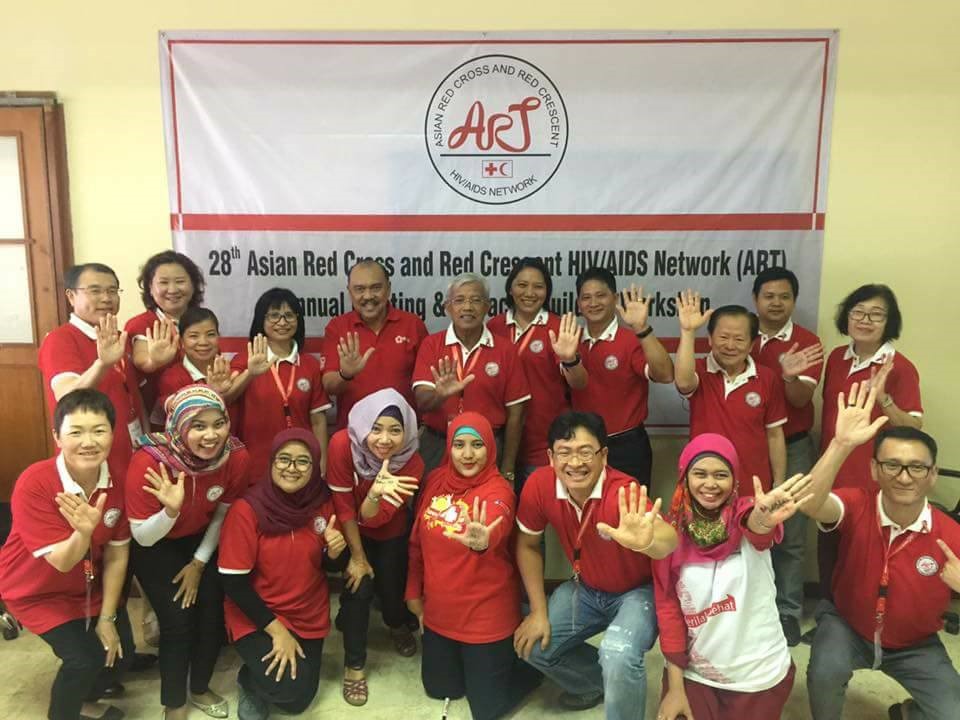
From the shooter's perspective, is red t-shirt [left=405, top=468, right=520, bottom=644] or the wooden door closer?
red t-shirt [left=405, top=468, right=520, bottom=644]

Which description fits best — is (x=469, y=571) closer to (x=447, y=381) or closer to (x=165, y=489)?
(x=447, y=381)

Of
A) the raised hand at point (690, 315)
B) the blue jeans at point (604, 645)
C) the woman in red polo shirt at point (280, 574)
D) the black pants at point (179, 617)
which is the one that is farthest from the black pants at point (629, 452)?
the black pants at point (179, 617)

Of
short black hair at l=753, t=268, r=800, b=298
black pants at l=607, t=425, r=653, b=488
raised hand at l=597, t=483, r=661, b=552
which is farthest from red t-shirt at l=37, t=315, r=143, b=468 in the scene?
short black hair at l=753, t=268, r=800, b=298

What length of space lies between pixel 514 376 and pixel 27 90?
259 cm

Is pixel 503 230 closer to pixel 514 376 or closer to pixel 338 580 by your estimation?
pixel 514 376

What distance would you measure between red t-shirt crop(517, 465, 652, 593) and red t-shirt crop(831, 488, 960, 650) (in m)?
0.64

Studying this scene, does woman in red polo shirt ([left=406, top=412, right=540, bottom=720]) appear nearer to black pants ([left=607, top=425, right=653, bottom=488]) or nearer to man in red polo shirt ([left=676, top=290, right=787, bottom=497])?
black pants ([left=607, top=425, right=653, bottom=488])

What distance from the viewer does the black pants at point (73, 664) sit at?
208cm

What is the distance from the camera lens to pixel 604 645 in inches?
80.6

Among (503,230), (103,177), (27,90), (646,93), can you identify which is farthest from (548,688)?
(27,90)

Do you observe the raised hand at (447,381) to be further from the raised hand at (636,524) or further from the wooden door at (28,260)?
the wooden door at (28,260)

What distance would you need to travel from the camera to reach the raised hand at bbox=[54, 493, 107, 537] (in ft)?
6.31

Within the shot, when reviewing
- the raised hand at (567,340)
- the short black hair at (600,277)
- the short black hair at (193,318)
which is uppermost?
the short black hair at (600,277)

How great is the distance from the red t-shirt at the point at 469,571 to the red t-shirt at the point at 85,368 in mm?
1139
